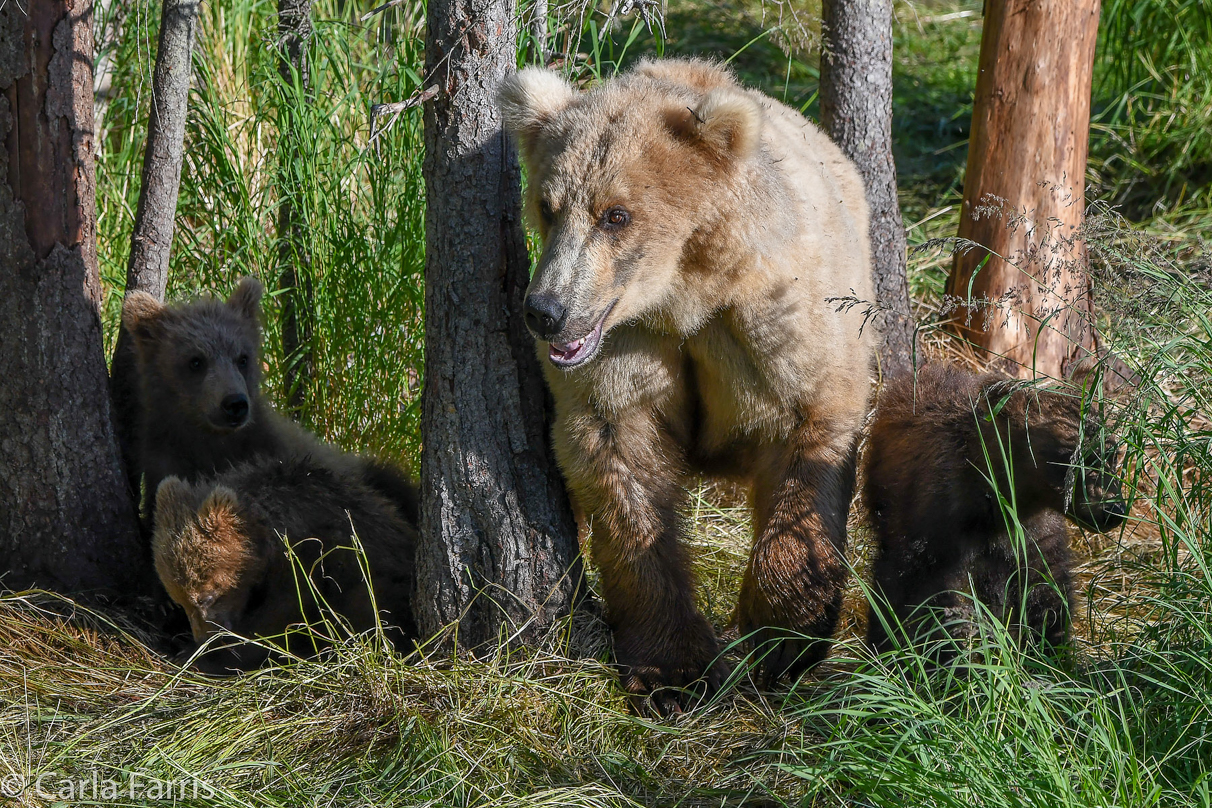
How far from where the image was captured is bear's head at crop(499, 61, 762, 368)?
335cm

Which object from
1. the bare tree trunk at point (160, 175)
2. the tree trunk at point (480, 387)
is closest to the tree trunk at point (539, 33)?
the tree trunk at point (480, 387)

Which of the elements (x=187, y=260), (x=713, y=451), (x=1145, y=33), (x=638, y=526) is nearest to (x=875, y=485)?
(x=713, y=451)

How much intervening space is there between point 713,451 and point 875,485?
2.37 feet

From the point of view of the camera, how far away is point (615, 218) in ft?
11.2

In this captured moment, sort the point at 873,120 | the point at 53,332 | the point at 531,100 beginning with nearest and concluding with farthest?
1. the point at 531,100
2. the point at 53,332
3. the point at 873,120

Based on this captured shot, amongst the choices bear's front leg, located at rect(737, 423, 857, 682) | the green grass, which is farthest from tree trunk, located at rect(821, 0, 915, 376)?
bear's front leg, located at rect(737, 423, 857, 682)

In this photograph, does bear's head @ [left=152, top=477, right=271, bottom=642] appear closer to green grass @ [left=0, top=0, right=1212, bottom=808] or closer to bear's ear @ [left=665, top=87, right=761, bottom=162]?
green grass @ [left=0, top=0, right=1212, bottom=808]

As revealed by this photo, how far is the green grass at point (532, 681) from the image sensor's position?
2844 millimetres

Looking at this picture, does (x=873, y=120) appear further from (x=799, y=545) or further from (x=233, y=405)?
(x=233, y=405)

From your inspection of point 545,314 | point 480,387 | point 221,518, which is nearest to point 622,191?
point 545,314

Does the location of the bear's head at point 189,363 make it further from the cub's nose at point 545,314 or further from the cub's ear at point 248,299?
the cub's nose at point 545,314

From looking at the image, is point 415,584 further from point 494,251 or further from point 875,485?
point 875,485

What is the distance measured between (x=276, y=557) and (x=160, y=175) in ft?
6.14

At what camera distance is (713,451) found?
397cm
